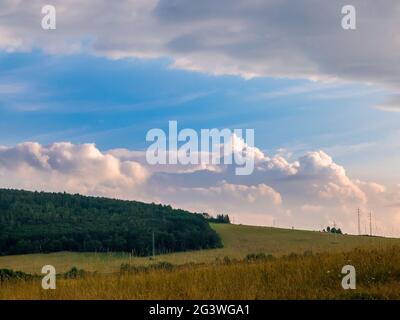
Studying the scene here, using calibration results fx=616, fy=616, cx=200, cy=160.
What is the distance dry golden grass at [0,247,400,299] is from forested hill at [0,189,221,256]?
7669 cm

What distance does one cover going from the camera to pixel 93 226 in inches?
5108

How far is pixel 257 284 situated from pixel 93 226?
377 ft

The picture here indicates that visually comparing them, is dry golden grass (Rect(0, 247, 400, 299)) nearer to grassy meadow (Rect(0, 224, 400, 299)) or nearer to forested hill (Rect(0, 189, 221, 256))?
grassy meadow (Rect(0, 224, 400, 299))

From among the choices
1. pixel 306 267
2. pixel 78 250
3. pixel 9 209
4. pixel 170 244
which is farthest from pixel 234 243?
pixel 306 267

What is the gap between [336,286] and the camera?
17.4 metres

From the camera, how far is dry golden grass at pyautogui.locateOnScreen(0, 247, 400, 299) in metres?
16.5

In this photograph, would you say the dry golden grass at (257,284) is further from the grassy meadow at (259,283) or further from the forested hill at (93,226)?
the forested hill at (93,226)

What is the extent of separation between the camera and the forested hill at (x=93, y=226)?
372 ft

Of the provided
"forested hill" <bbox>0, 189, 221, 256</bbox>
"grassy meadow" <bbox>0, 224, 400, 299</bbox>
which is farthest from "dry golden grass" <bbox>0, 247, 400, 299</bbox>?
"forested hill" <bbox>0, 189, 221, 256</bbox>

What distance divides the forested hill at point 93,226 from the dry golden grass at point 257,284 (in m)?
76.7

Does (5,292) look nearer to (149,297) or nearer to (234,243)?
(149,297)

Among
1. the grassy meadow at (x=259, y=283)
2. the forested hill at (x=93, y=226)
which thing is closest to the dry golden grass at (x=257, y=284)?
the grassy meadow at (x=259, y=283)
